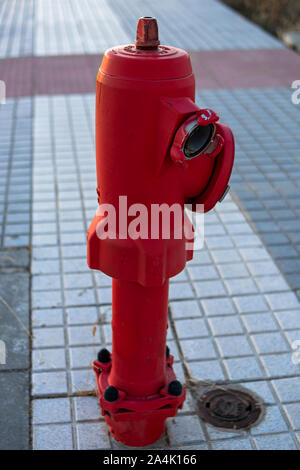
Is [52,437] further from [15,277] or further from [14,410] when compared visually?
[15,277]

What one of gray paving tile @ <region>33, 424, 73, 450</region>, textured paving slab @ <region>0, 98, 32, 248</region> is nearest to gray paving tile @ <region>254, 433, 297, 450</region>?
gray paving tile @ <region>33, 424, 73, 450</region>

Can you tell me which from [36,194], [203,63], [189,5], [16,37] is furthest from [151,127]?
[189,5]

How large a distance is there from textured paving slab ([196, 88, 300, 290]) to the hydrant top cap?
2124mm

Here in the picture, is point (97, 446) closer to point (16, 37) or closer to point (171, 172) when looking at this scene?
point (171, 172)

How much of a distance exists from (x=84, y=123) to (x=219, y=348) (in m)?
3.69

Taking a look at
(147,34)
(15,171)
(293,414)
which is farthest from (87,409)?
(15,171)

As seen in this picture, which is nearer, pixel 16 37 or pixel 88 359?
pixel 88 359

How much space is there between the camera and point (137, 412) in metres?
2.28

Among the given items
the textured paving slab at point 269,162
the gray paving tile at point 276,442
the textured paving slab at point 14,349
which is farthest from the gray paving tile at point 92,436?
the textured paving slab at point 269,162

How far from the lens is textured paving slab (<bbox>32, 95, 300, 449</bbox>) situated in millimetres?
2539

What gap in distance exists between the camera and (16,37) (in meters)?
9.65

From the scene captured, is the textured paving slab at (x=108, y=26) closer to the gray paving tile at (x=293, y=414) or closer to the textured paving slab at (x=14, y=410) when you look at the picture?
the textured paving slab at (x=14, y=410)

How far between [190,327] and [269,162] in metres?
2.51

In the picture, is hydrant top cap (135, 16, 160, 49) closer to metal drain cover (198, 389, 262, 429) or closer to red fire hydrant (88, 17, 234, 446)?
red fire hydrant (88, 17, 234, 446)
